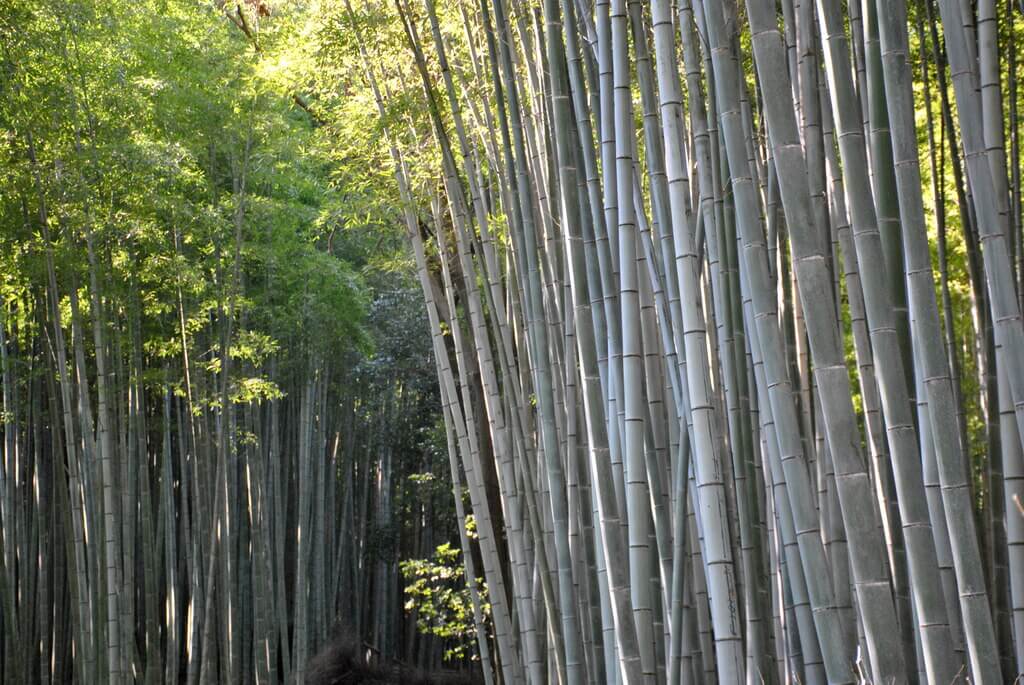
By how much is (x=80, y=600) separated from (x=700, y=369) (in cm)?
518

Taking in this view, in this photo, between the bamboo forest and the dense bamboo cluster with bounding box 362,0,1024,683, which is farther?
the bamboo forest

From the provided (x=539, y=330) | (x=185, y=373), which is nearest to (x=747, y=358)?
(x=539, y=330)

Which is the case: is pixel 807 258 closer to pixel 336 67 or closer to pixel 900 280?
pixel 900 280

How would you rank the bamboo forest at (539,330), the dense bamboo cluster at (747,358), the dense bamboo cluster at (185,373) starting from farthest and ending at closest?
the dense bamboo cluster at (185,373)
the bamboo forest at (539,330)
the dense bamboo cluster at (747,358)

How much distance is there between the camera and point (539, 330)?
324 centimetres

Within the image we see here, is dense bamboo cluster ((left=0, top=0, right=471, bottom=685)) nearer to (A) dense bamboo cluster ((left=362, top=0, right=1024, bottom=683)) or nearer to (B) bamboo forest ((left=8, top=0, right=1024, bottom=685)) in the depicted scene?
(B) bamboo forest ((left=8, top=0, right=1024, bottom=685))

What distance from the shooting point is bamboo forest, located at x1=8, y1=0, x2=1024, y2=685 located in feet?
6.29

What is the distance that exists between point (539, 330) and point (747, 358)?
2.36ft

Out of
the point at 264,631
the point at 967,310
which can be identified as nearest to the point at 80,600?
the point at 264,631

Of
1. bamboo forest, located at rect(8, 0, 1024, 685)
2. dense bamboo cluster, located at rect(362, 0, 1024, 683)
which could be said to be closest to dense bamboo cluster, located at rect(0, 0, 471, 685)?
bamboo forest, located at rect(8, 0, 1024, 685)

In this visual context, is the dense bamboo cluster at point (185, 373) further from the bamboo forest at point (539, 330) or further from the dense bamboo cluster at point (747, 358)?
the dense bamboo cluster at point (747, 358)

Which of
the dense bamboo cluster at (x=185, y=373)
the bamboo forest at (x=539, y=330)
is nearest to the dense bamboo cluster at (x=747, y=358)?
the bamboo forest at (x=539, y=330)

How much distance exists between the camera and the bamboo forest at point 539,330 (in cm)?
192

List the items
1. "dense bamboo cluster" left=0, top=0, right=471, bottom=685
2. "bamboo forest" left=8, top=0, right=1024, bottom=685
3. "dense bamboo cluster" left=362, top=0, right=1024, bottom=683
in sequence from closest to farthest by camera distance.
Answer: "dense bamboo cluster" left=362, top=0, right=1024, bottom=683
"bamboo forest" left=8, top=0, right=1024, bottom=685
"dense bamboo cluster" left=0, top=0, right=471, bottom=685
